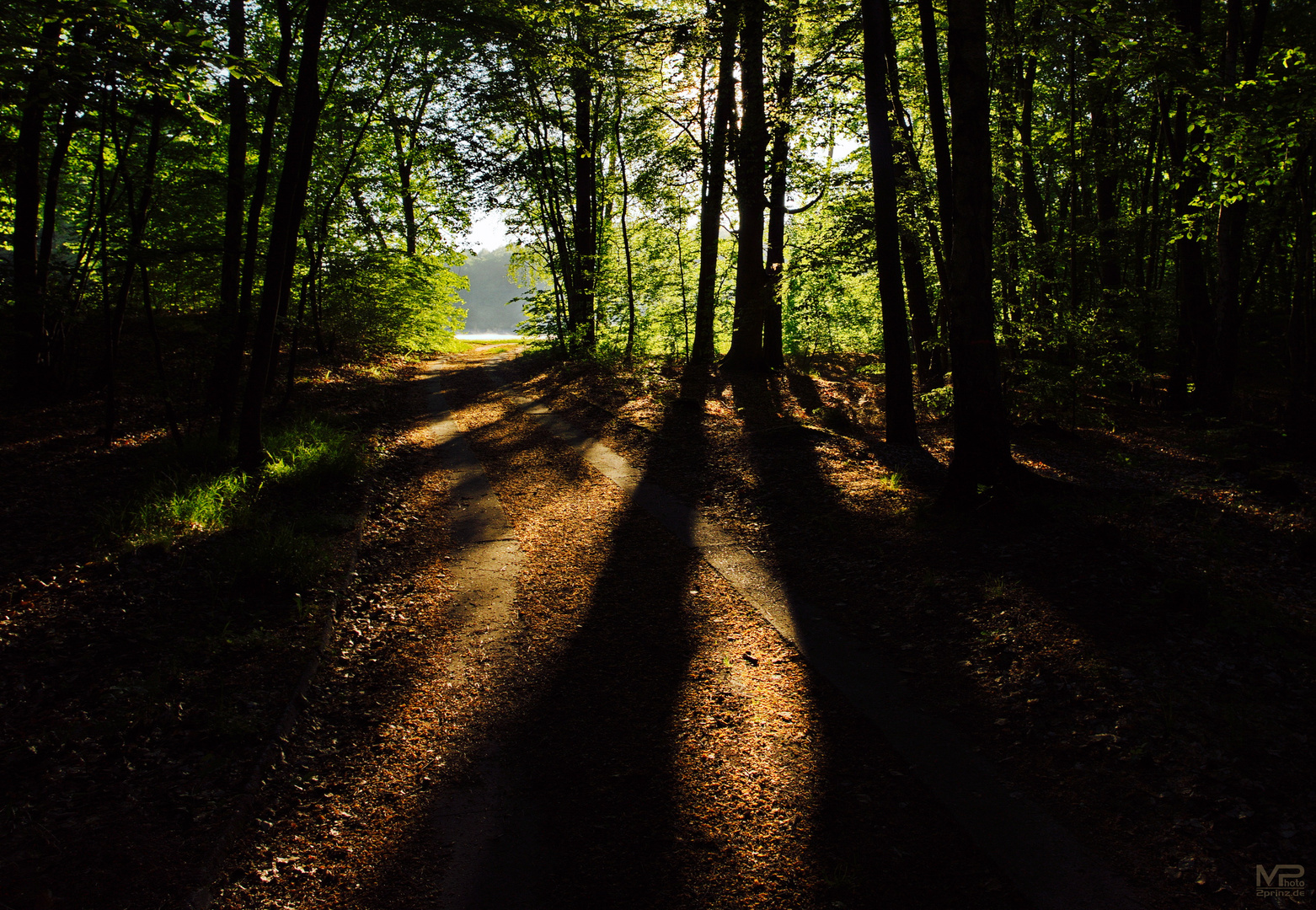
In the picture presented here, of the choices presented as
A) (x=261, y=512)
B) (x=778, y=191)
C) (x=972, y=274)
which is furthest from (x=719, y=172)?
(x=261, y=512)

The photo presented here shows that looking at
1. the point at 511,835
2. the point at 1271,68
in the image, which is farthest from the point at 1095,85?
the point at 511,835

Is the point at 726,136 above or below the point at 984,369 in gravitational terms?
above

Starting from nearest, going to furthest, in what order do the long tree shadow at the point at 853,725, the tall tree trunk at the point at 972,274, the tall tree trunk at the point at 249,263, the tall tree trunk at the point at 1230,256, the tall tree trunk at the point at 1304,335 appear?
the long tree shadow at the point at 853,725
the tall tree trunk at the point at 972,274
the tall tree trunk at the point at 249,263
the tall tree trunk at the point at 1304,335
the tall tree trunk at the point at 1230,256

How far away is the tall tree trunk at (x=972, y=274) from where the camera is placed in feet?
20.2

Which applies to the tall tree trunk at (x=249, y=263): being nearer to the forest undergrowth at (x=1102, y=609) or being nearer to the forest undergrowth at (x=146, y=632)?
the forest undergrowth at (x=146, y=632)

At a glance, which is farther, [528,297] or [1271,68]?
[528,297]

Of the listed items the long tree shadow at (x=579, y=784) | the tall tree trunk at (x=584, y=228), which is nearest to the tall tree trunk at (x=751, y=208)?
the tall tree trunk at (x=584, y=228)

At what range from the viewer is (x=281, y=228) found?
322 inches

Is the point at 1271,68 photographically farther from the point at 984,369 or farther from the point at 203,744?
the point at 203,744

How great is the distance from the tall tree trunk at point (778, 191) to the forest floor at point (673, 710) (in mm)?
8062

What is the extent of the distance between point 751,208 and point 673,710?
12.6 m

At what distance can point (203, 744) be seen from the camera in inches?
151

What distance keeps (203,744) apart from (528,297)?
20.1 meters

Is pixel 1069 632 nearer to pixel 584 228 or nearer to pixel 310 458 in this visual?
pixel 310 458
